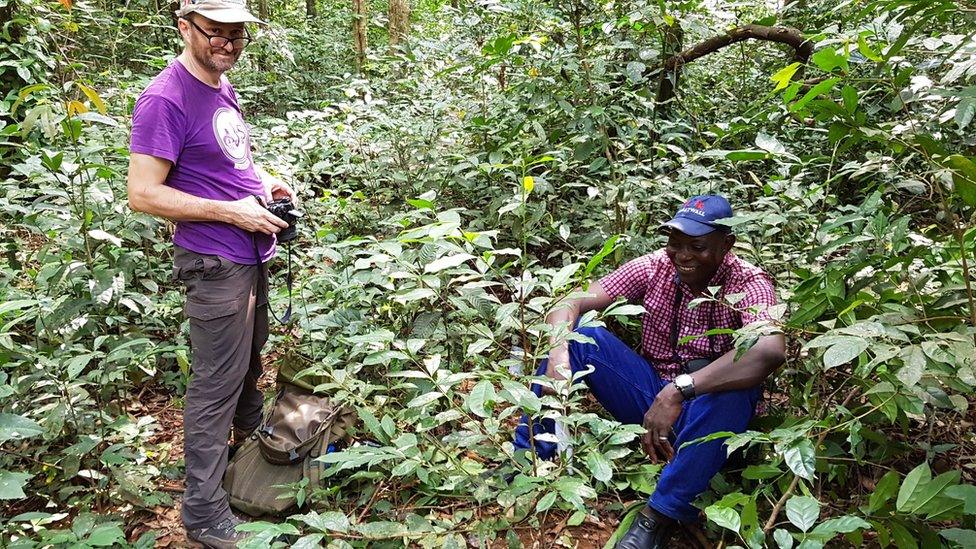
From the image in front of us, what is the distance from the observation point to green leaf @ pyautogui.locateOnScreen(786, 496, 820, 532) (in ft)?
4.96

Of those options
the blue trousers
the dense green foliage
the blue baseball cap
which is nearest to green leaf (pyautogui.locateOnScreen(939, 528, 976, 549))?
the dense green foliage

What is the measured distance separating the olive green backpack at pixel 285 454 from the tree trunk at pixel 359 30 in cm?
710

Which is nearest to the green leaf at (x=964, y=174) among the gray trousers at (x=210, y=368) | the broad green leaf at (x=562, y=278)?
the broad green leaf at (x=562, y=278)

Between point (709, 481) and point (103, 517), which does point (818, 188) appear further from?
point (103, 517)

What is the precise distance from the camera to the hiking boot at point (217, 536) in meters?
2.55

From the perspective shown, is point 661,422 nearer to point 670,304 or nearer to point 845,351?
point 670,304

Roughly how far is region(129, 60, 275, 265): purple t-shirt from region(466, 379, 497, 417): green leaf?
149 centimetres

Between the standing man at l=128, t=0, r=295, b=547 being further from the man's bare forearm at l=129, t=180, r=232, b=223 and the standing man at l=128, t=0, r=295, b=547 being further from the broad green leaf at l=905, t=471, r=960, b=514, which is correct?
the broad green leaf at l=905, t=471, r=960, b=514

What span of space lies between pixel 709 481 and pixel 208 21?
2.71 meters

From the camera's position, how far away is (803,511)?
1.54m

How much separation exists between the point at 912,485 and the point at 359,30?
30.1ft

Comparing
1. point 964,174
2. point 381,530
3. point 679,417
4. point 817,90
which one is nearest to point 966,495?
point 964,174

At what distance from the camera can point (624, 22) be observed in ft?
11.6

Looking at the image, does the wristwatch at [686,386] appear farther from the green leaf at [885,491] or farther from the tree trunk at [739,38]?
the tree trunk at [739,38]
